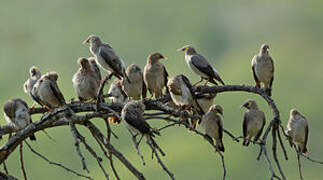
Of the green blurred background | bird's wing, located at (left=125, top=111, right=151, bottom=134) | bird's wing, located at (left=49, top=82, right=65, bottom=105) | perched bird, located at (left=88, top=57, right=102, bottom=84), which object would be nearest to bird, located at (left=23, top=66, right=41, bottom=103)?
perched bird, located at (left=88, top=57, right=102, bottom=84)

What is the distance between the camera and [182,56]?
78625mm

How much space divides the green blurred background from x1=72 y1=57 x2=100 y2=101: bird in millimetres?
43685

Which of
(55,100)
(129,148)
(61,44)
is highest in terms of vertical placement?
(61,44)

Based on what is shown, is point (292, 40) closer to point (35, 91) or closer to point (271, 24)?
point (271, 24)

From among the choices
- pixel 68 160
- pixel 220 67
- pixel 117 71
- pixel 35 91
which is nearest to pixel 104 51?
pixel 117 71

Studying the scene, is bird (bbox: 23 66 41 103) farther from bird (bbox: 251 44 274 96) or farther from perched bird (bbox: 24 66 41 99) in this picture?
bird (bbox: 251 44 274 96)

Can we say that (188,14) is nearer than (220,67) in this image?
No

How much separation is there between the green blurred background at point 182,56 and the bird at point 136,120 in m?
46.3

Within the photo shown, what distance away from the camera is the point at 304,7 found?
337 ft

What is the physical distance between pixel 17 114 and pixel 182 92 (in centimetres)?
235

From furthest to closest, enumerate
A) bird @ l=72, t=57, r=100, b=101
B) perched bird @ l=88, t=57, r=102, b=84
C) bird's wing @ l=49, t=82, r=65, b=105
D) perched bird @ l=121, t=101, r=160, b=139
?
1. perched bird @ l=88, t=57, r=102, b=84
2. bird @ l=72, t=57, r=100, b=101
3. bird's wing @ l=49, t=82, r=65, b=105
4. perched bird @ l=121, t=101, r=160, b=139

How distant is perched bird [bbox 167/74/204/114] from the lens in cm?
1080

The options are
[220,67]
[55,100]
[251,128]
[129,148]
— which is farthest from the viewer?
[220,67]

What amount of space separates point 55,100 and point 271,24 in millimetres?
91767
